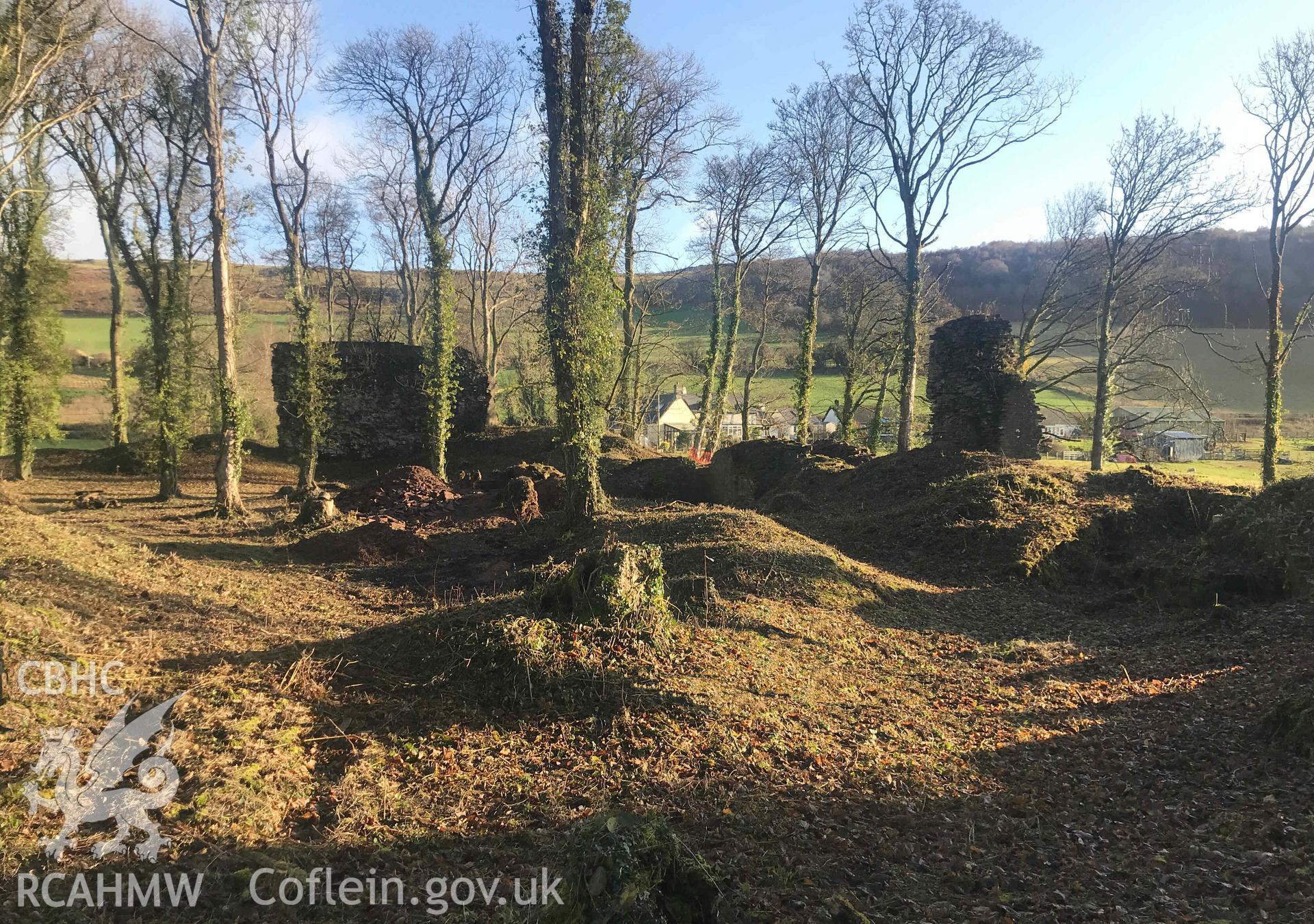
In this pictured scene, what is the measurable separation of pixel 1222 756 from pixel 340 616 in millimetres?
8432

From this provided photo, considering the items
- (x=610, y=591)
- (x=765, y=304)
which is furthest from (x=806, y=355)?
(x=610, y=591)

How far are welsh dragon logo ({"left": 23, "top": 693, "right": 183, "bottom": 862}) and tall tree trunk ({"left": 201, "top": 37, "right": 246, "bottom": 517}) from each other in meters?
11.9

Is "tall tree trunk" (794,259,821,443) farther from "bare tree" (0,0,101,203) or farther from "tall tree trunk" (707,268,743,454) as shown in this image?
"bare tree" (0,0,101,203)

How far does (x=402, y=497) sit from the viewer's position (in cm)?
1470

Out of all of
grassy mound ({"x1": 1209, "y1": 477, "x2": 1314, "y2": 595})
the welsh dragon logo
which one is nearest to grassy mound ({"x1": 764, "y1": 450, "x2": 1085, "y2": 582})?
grassy mound ({"x1": 1209, "y1": 477, "x2": 1314, "y2": 595})

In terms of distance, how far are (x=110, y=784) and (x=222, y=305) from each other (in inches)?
526

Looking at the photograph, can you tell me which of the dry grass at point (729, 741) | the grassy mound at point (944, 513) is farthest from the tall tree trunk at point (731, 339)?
the dry grass at point (729, 741)

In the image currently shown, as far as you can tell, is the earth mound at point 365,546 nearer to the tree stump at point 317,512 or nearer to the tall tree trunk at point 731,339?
the tree stump at point 317,512

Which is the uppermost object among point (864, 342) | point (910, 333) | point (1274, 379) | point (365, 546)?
point (864, 342)

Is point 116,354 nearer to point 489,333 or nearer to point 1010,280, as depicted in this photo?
point 489,333

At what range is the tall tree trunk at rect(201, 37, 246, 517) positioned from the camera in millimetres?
13391

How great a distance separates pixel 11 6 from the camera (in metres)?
10.9

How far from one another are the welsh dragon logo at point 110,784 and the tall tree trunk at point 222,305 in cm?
1191

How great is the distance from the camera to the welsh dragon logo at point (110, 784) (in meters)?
3.08
